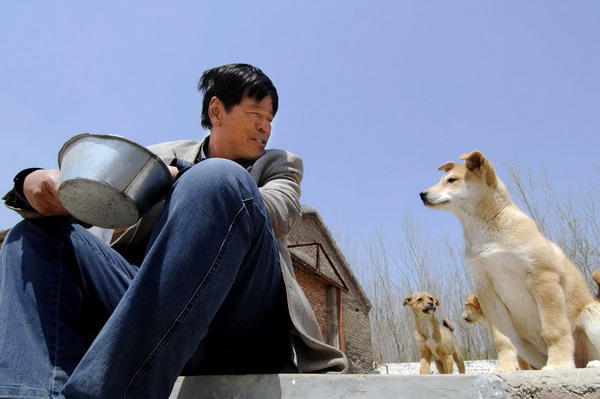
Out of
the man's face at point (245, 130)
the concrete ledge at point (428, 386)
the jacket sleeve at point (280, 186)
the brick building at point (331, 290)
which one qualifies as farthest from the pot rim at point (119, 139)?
the brick building at point (331, 290)

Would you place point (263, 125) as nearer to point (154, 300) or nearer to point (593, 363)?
point (154, 300)

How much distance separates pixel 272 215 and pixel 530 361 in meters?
1.70

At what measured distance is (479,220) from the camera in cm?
275

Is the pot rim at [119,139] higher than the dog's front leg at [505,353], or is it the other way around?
the pot rim at [119,139]

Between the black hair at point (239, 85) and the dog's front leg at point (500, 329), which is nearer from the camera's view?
the black hair at point (239, 85)

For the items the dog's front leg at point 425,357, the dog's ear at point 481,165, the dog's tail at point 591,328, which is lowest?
the dog's front leg at point 425,357

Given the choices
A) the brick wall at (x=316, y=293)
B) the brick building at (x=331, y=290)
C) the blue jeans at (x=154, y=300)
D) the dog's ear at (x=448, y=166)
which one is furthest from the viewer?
the brick building at (x=331, y=290)

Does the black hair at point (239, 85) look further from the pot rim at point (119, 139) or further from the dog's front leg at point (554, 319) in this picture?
the dog's front leg at point (554, 319)

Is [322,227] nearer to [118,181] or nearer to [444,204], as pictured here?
[444,204]

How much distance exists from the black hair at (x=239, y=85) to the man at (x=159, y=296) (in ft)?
1.70

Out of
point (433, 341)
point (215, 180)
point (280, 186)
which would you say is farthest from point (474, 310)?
point (215, 180)

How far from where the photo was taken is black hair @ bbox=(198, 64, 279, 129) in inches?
81.4

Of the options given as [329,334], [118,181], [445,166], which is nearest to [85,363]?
[118,181]

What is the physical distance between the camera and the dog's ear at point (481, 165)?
2.92 m
